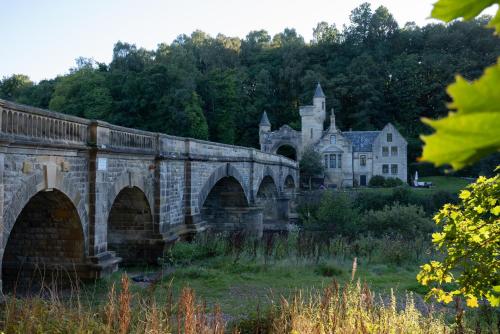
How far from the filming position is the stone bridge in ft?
33.1

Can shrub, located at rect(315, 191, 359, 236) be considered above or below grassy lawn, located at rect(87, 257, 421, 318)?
above

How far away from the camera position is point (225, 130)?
63594mm

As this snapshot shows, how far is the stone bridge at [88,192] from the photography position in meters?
10.1

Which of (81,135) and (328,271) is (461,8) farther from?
(328,271)

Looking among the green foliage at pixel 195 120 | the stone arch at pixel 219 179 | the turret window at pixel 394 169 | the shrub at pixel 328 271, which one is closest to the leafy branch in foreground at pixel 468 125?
the shrub at pixel 328 271

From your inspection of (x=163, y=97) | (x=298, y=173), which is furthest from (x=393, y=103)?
(x=163, y=97)

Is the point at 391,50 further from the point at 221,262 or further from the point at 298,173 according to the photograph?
the point at 221,262

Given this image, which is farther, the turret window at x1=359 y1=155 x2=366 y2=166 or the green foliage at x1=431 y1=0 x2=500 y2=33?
the turret window at x1=359 y1=155 x2=366 y2=166

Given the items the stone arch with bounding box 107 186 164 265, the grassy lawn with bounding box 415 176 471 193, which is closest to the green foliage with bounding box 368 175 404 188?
the grassy lawn with bounding box 415 176 471 193

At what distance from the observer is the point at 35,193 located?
35.2 ft

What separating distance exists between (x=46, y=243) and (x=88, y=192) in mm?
1689

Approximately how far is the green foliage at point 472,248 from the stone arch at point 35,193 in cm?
811

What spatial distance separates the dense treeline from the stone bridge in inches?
1416

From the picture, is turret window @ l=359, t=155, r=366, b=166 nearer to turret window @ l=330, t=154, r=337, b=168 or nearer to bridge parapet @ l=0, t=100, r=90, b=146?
turret window @ l=330, t=154, r=337, b=168
